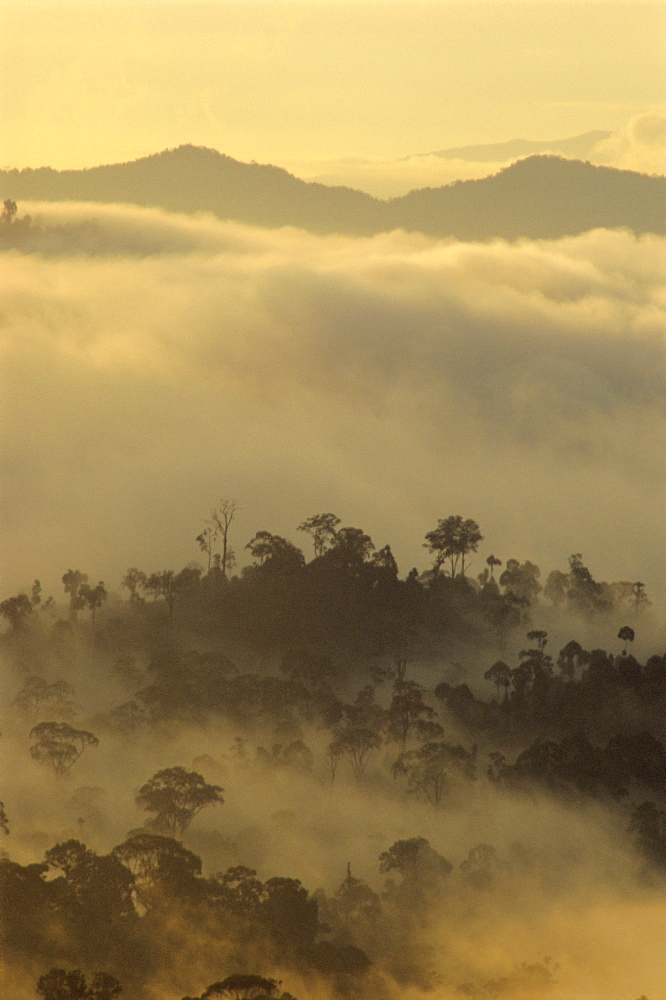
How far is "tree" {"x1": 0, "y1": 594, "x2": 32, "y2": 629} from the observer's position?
16025 centimetres

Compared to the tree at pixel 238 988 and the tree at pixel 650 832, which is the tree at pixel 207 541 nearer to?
the tree at pixel 650 832

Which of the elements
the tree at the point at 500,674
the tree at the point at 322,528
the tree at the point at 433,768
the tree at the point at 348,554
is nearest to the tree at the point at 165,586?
the tree at the point at 322,528

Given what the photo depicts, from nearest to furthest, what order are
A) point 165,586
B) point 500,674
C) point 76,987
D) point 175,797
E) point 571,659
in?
point 76,987 < point 175,797 < point 500,674 < point 571,659 < point 165,586

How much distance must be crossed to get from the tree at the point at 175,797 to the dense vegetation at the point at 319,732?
20cm

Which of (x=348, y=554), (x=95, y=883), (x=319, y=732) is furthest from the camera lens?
(x=348, y=554)

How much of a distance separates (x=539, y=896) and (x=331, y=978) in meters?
25.7

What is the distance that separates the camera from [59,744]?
132125 mm

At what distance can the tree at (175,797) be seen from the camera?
116938mm

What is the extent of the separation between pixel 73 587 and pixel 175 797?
58665mm

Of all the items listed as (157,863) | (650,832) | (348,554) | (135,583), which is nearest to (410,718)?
(348,554)

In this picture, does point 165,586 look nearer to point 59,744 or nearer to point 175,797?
point 59,744

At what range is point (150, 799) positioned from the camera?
118 m

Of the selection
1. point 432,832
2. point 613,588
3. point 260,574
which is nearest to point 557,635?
point 613,588

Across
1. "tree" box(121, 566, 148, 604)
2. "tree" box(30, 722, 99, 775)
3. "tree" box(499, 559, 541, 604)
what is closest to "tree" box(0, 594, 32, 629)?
"tree" box(121, 566, 148, 604)
